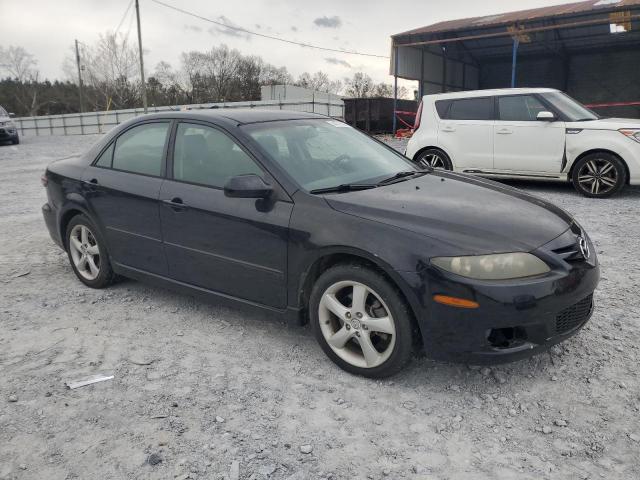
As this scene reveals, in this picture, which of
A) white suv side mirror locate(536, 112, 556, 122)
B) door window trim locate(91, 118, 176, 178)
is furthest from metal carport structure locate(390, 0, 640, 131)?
door window trim locate(91, 118, 176, 178)

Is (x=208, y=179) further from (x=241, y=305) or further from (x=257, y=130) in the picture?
(x=241, y=305)

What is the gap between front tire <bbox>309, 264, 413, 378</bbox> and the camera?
9.23 ft

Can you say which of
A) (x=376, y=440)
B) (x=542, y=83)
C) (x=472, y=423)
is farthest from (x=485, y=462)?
(x=542, y=83)

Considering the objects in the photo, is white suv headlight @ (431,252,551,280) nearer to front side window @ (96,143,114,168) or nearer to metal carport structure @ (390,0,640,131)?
front side window @ (96,143,114,168)

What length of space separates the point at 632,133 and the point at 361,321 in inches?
260

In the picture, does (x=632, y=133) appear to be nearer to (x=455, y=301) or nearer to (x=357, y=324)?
(x=455, y=301)

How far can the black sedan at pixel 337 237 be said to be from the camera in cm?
269

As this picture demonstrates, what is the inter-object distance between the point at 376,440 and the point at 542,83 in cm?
3200

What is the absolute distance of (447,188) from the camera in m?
3.48

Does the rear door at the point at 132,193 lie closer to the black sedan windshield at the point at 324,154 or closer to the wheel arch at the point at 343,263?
the black sedan windshield at the point at 324,154

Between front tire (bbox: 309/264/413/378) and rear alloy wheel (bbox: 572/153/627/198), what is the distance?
6367 millimetres

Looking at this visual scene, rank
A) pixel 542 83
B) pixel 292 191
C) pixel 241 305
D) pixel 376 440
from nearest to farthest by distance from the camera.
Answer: pixel 376 440 → pixel 292 191 → pixel 241 305 → pixel 542 83

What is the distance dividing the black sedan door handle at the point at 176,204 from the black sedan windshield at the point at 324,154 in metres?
0.67

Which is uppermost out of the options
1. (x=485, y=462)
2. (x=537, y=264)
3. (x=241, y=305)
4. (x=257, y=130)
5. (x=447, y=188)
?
(x=257, y=130)
